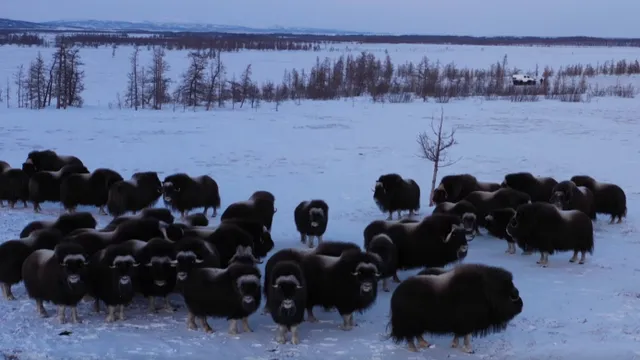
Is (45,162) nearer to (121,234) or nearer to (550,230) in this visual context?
(121,234)

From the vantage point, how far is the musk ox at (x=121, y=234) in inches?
390

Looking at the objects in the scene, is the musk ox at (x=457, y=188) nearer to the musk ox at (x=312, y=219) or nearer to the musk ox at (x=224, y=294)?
the musk ox at (x=312, y=219)

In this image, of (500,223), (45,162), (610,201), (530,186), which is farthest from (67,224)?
(610,201)

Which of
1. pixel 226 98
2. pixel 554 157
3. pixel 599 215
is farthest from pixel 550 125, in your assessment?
pixel 226 98

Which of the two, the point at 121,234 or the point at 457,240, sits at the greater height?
the point at 457,240

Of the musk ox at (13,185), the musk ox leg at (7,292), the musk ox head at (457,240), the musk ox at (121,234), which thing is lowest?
the musk ox leg at (7,292)

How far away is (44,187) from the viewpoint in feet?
49.6

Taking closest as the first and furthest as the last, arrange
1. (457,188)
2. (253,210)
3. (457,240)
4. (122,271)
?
1. (122,271)
2. (457,240)
3. (253,210)
4. (457,188)

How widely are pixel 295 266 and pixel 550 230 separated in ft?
17.7

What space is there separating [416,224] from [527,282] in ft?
6.59

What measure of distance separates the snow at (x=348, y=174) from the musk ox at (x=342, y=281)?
32cm

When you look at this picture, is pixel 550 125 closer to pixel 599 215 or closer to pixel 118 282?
pixel 599 215

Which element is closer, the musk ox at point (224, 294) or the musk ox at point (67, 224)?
the musk ox at point (224, 294)

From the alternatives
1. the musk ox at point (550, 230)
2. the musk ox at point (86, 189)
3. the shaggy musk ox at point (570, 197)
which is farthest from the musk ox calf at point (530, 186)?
the musk ox at point (86, 189)
